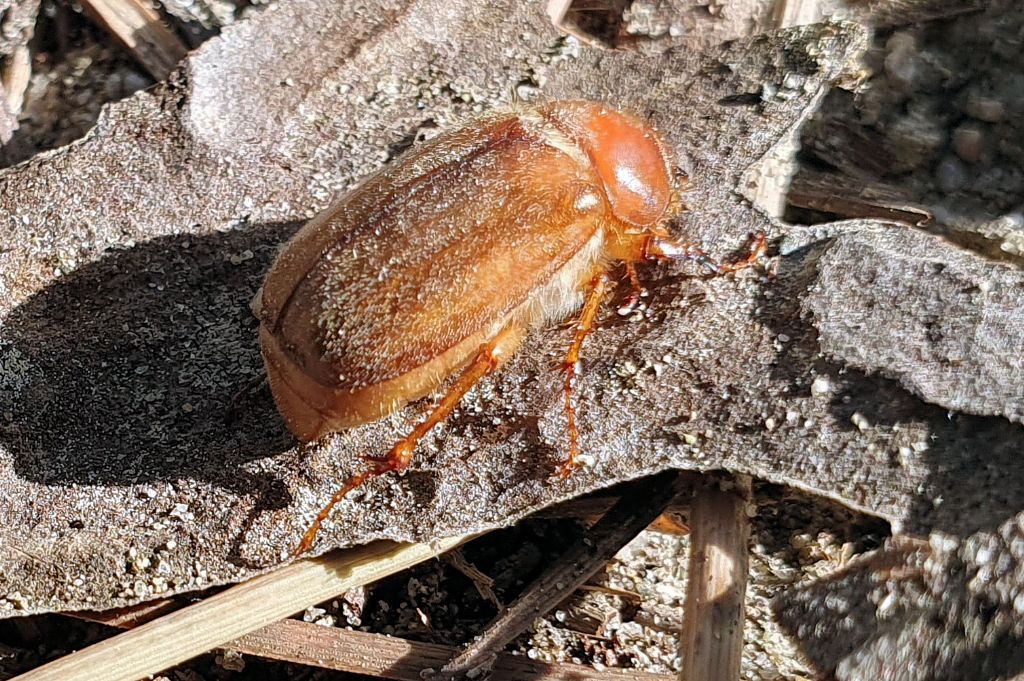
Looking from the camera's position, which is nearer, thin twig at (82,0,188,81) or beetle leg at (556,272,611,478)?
beetle leg at (556,272,611,478)

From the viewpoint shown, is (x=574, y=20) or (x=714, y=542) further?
(x=574, y=20)

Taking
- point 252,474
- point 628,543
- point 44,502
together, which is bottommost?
point 628,543

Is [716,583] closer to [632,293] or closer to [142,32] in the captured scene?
[632,293]

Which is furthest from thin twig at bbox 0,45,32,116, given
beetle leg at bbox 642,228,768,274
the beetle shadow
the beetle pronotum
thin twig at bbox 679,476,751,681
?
thin twig at bbox 679,476,751,681

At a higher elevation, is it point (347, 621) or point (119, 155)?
point (119, 155)

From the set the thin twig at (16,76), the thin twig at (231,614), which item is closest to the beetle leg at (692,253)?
the thin twig at (231,614)

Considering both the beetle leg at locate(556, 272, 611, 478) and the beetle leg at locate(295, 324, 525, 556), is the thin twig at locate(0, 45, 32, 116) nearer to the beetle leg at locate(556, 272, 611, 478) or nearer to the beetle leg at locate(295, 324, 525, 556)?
the beetle leg at locate(295, 324, 525, 556)

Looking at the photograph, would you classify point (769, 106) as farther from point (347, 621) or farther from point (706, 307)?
point (347, 621)

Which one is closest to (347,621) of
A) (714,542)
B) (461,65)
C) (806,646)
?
(714,542)
